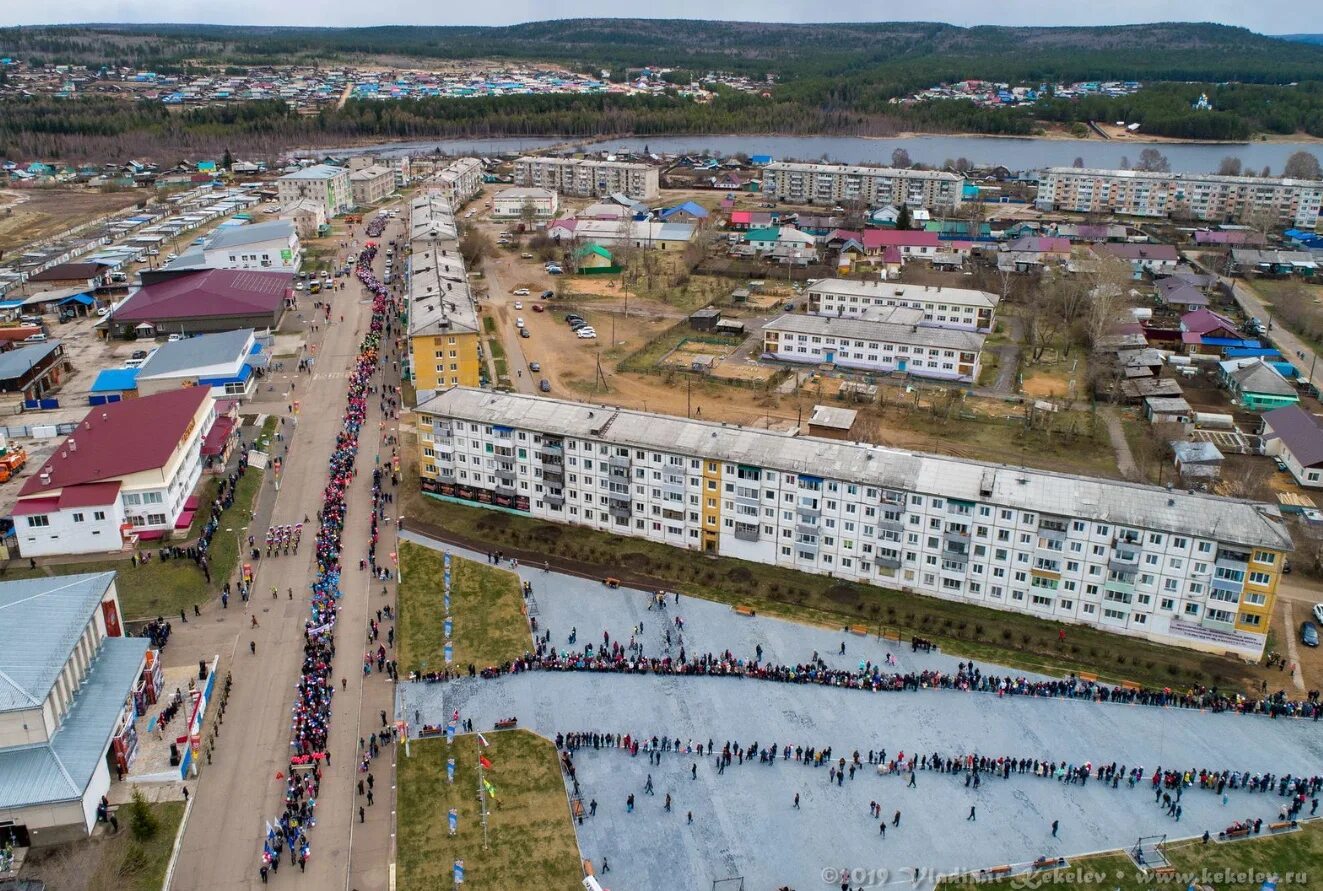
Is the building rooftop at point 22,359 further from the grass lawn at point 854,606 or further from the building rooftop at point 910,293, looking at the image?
the building rooftop at point 910,293

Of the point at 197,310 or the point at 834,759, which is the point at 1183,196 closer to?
the point at 197,310

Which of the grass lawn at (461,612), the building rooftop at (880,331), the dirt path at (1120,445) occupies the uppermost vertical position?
the building rooftop at (880,331)

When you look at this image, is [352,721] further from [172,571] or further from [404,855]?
[172,571]

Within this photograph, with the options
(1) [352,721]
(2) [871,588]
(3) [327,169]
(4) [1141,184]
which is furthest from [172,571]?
(4) [1141,184]

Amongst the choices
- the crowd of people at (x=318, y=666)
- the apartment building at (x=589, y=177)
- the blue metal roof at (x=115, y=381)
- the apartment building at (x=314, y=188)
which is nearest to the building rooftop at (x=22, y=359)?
the blue metal roof at (x=115, y=381)

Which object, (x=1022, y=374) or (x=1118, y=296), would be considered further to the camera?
(x=1118, y=296)

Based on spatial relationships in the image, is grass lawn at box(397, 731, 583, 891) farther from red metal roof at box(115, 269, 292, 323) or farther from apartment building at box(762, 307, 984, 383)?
red metal roof at box(115, 269, 292, 323)

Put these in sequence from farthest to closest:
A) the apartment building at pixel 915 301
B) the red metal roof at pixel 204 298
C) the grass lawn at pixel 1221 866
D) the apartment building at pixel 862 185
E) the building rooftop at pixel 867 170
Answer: the building rooftop at pixel 867 170
the apartment building at pixel 862 185
the apartment building at pixel 915 301
the red metal roof at pixel 204 298
the grass lawn at pixel 1221 866
